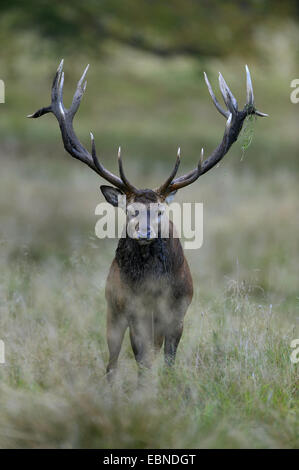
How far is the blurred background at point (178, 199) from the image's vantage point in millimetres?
3994

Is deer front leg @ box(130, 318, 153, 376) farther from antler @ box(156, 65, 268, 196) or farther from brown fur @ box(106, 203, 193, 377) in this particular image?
antler @ box(156, 65, 268, 196)

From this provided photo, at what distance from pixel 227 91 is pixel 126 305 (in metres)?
2.02

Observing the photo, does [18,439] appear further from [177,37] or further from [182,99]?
[182,99]

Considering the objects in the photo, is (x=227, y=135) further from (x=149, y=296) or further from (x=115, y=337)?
(x=115, y=337)

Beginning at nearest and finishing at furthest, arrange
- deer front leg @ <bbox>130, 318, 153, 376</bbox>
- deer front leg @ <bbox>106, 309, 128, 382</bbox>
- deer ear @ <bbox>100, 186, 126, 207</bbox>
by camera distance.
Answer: deer front leg @ <bbox>130, 318, 153, 376</bbox>
deer front leg @ <bbox>106, 309, 128, 382</bbox>
deer ear @ <bbox>100, 186, 126, 207</bbox>

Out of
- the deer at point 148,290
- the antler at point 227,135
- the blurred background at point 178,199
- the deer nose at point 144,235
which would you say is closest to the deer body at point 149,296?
the deer at point 148,290

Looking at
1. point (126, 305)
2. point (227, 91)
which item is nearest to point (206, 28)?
point (227, 91)

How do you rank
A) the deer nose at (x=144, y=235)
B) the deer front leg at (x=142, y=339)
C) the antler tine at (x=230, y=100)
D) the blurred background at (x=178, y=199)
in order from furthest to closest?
the antler tine at (x=230, y=100) < the deer front leg at (x=142, y=339) < the deer nose at (x=144, y=235) < the blurred background at (x=178, y=199)

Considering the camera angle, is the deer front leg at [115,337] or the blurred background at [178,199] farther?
the deer front leg at [115,337]

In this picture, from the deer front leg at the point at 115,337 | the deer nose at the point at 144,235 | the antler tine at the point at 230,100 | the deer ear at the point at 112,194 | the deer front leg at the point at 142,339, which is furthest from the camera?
the antler tine at the point at 230,100

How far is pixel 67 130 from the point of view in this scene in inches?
221

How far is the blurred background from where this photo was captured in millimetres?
3994

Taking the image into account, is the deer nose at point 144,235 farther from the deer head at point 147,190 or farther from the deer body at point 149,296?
the deer body at point 149,296

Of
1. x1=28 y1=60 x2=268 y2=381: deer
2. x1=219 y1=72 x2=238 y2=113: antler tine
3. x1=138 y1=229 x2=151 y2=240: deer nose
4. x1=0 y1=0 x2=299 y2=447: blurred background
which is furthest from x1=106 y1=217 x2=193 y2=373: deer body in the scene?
x1=219 y1=72 x2=238 y2=113: antler tine
